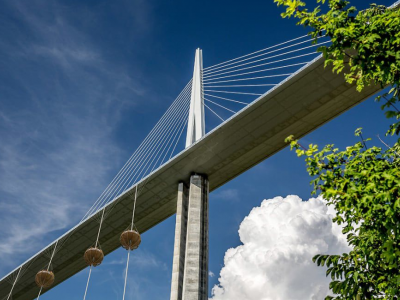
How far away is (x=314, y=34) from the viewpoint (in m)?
6.89

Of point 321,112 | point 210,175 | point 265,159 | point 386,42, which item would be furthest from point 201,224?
point 386,42

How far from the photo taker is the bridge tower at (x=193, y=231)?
2011 cm

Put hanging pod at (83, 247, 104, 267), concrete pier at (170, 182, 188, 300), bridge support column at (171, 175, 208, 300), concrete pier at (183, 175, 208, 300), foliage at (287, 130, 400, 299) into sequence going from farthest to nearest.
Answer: concrete pier at (170, 182, 188, 300), hanging pod at (83, 247, 104, 267), bridge support column at (171, 175, 208, 300), concrete pier at (183, 175, 208, 300), foliage at (287, 130, 400, 299)

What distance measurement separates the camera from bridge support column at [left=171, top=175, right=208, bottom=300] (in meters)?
20.0

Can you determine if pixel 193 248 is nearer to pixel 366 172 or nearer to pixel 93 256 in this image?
pixel 93 256

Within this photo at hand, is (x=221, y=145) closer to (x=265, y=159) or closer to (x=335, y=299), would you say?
(x=265, y=159)

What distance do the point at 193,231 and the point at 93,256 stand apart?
5104 mm

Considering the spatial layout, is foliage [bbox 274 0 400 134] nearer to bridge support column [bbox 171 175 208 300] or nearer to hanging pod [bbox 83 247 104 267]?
bridge support column [bbox 171 175 208 300]

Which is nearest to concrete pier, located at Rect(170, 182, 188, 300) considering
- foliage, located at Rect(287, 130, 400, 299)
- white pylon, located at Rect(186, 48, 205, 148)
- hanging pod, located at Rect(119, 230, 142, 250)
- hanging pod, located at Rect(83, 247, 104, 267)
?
hanging pod, located at Rect(119, 230, 142, 250)

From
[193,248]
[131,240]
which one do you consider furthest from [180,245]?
[131,240]

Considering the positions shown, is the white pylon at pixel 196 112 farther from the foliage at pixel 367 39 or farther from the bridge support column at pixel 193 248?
the foliage at pixel 367 39

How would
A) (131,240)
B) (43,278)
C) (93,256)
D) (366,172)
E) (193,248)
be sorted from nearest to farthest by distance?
(366,172) < (131,240) < (93,256) < (193,248) < (43,278)

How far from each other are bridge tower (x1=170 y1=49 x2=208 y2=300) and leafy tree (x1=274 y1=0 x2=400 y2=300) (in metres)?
14.0

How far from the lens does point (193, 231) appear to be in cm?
2175
